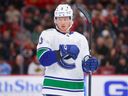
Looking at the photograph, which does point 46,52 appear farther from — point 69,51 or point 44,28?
point 44,28

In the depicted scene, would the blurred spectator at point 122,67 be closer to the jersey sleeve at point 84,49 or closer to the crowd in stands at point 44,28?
the crowd in stands at point 44,28

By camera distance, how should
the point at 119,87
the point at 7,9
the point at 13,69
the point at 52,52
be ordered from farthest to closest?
the point at 7,9, the point at 13,69, the point at 119,87, the point at 52,52

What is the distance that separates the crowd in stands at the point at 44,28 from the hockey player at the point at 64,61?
4521mm

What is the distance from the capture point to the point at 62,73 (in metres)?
6.15

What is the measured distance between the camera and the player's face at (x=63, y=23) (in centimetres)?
613

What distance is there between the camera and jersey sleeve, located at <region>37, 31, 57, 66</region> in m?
6.04

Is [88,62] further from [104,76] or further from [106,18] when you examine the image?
[106,18]

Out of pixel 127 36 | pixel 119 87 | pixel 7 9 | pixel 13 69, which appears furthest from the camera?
pixel 7 9

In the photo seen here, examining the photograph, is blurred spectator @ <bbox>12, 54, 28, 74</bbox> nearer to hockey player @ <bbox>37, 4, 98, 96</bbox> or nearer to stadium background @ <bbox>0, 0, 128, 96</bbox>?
stadium background @ <bbox>0, 0, 128, 96</bbox>

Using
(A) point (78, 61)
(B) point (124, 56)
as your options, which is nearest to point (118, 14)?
(B) point (124, 56)

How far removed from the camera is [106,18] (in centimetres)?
1303

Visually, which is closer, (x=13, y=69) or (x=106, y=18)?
(x=13, y=69)

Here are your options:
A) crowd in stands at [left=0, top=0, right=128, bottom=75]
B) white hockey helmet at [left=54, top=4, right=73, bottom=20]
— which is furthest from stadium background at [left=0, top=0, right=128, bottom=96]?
white hockey helmet at [left=54, top=4, right=73, bottom=20]

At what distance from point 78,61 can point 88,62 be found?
12 cm
